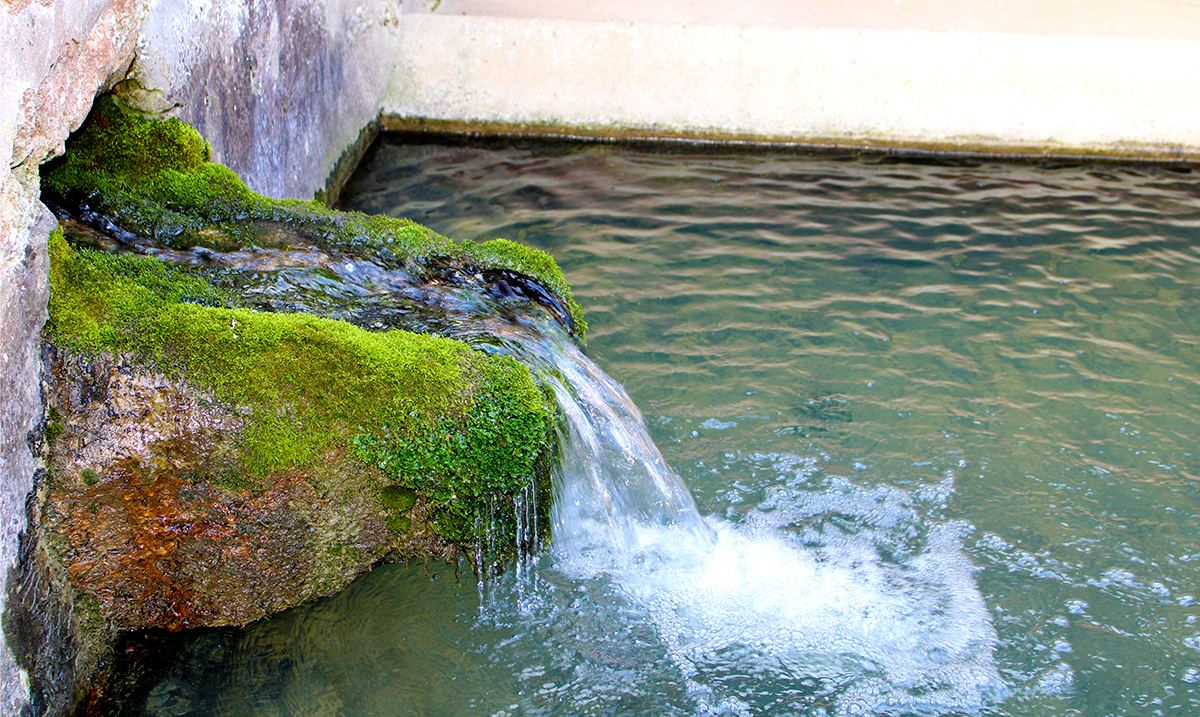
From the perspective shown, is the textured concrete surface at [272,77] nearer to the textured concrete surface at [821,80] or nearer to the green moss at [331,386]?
the textured concrete surface at [821,80]

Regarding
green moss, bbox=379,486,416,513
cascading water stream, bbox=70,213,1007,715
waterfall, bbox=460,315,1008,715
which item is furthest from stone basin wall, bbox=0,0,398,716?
waterfall, bbox=460,315,1008,715

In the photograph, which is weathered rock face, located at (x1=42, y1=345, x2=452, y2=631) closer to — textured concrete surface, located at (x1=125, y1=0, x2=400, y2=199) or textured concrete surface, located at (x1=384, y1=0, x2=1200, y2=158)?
→ textured concrete surface, located at (x1=125, y1=0, x2=400, y2=199)

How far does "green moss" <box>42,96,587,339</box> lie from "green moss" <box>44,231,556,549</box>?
875 millimetres

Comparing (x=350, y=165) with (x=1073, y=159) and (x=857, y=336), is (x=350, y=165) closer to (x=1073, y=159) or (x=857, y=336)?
(x=857, y=336)

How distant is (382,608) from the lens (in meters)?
4.10

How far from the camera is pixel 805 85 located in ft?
30.5

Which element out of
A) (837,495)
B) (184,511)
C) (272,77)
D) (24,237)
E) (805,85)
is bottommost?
(837,495)

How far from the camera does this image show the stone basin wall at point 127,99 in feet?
10.4

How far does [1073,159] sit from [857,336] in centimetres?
471

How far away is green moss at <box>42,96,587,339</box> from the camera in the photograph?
4508 millimetres

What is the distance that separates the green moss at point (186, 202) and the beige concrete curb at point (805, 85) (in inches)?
186

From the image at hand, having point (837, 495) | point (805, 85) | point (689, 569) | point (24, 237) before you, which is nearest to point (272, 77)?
point (24, 237)

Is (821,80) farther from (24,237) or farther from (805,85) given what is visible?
(24,237)

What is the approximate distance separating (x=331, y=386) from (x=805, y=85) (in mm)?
7161
